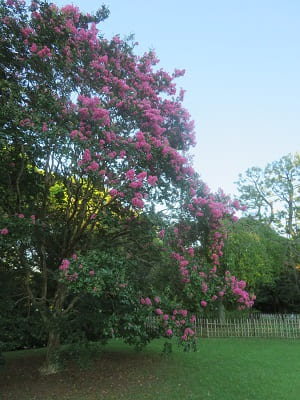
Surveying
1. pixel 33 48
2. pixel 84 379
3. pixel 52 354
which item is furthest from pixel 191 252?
pixel 33 48

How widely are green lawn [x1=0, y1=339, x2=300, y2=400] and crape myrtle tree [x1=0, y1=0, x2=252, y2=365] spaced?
1.17 m

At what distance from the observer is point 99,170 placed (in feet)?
20.0

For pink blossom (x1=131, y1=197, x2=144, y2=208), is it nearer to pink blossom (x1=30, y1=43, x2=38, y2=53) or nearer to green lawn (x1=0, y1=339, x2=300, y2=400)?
pink blossom (x1=30, y1=43, x2=38, y2=53)

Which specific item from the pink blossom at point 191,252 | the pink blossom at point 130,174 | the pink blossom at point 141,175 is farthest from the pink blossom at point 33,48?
the pink blossom at point 191,252

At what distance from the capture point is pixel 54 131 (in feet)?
19.1

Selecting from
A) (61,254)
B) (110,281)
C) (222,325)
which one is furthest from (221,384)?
(222,325)

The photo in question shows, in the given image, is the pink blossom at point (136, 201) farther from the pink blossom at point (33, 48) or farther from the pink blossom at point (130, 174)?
the pink blossom at point (33, 48)

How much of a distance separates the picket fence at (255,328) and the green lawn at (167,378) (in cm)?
502

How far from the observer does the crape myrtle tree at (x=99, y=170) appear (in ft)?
19.5

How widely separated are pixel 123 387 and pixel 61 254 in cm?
337

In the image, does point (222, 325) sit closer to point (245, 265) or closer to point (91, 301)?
point (245, 265)

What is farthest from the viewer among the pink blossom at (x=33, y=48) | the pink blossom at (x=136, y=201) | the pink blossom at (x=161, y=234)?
the pink blossom at (x=33, y=48)

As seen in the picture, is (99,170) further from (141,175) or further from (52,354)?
(52,354)

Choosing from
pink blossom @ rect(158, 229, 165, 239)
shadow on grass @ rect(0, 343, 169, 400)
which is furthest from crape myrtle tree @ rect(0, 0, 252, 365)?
shadow on grass @ rect(0, 343, 169, 400)
